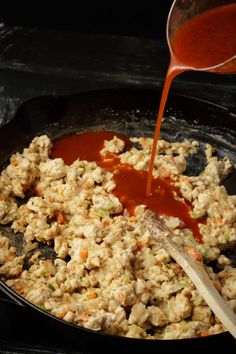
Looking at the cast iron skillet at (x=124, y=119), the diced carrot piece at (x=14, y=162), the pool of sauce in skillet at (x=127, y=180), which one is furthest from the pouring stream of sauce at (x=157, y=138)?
the diced carrot piece at (x=14, y=162)

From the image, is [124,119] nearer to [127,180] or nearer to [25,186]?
[127,180]

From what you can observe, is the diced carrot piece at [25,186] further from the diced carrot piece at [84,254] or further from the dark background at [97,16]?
the dark background at [97,16]

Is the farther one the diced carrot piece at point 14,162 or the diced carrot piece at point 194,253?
the diced carrot piece at point 14,162

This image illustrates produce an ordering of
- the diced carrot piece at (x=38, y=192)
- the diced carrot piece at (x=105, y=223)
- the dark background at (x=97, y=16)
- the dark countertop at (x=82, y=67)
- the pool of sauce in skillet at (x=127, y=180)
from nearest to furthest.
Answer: the diced carrot piece at (x=105, y=223), the pool of sauce in skillet at (x=127, y=180), the diced carrot piece at (x=38, y=192), the dark countertop at (x=82, y=67), the dark background at (x=97, y=16)

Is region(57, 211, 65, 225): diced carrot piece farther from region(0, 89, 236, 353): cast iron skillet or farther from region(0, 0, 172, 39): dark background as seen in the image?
region(0, 0, 172, 39): dark background

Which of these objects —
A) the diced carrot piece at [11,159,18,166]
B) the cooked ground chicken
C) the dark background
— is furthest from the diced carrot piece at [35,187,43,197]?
the dark background

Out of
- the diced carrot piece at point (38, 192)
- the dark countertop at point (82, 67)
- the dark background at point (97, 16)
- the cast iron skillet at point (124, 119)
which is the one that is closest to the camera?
the diced carrot piece at point (38, 192)
